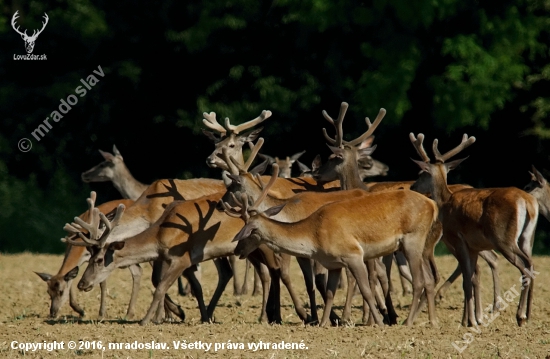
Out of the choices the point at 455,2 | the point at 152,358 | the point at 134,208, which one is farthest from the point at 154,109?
the point at 152,358

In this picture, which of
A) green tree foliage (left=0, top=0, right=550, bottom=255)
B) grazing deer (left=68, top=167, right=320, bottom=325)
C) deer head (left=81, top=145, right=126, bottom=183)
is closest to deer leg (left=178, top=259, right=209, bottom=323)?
grazing deer (left=68, top=167, right=320, bottom=325)

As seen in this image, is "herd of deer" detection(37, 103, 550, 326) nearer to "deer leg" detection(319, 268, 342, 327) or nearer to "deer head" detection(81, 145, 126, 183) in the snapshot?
"deer leg" detection(319, 268, 342, 327)

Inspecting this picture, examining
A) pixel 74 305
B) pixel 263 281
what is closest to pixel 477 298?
pixel 263 281

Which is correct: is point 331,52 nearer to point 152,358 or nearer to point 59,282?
point 59,282

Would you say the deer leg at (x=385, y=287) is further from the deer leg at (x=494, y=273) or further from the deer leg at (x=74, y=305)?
the deer leg at (x=74, y=305)

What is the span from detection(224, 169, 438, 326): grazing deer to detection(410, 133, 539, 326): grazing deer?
90 cm

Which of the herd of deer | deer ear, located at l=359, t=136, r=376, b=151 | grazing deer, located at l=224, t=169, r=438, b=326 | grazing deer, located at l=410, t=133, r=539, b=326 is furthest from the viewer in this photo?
deer ear, located at l=359, t=136, r=376, b=151

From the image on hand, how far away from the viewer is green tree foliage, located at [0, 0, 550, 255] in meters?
18.8

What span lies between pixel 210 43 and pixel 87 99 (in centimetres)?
324

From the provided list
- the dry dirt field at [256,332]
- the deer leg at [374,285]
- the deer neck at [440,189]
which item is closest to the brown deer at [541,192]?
the dry dirt field at [256,332]

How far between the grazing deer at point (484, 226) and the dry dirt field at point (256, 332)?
0.41m

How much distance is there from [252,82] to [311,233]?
38.6ft

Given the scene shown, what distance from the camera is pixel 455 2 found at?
61.2 feet

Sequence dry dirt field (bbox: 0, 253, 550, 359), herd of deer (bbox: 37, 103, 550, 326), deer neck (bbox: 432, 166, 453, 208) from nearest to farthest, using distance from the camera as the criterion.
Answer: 1. dry dirt field (bbox: 0, 253, 550, 359)
2. herd of deer (bbox: 37, 103, 550, 326)
3. deer neck (bbox: 432, 166, 453, 208)
